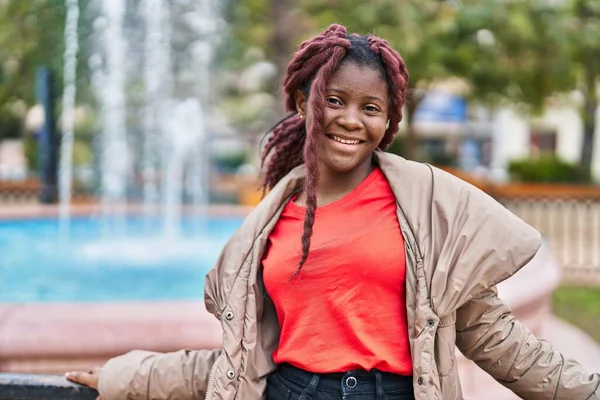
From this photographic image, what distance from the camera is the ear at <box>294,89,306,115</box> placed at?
6.40ft

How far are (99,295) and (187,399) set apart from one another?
3.44 m

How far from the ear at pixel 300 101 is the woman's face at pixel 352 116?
111mm

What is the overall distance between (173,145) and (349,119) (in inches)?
687

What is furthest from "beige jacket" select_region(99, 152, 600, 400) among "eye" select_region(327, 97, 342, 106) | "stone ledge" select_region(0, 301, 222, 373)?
"stone ledge" select_region(0, 301, 222, 373)

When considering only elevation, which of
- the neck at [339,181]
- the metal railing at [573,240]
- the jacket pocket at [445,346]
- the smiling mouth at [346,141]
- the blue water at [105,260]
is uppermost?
the smiling mouth at [346,141]

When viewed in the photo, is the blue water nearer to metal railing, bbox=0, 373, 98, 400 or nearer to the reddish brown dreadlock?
metal railing, bbox=0, 373, 98, 400

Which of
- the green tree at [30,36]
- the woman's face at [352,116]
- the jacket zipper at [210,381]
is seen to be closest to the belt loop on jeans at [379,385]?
the jacket zipper at [210,381]

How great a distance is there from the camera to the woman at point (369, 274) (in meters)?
1.71

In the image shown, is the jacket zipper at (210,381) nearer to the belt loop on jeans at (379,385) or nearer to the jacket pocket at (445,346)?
the belt loop on jeans at (379,385)

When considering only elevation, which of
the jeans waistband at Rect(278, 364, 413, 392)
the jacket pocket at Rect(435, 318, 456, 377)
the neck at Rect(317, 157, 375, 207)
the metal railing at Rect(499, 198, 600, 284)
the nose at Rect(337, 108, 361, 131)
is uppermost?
the nose at Rect(337, 108, 361, 131)

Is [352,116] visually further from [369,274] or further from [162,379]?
[162,379]

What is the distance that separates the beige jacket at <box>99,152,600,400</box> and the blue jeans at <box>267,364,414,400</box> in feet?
0.24

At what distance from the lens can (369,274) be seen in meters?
1.76

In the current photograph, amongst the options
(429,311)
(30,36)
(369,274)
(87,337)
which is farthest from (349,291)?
(30,36)
